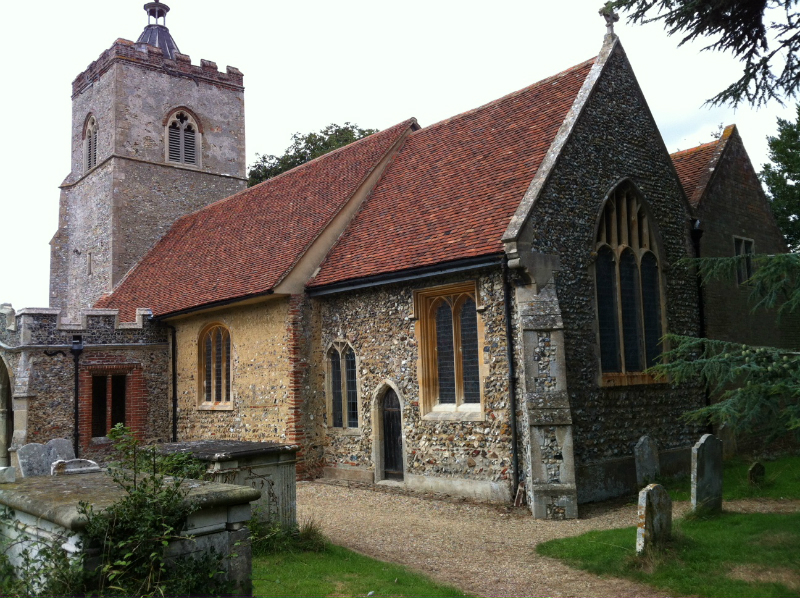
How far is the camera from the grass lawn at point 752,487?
11.4 metres

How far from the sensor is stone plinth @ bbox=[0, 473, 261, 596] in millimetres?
5395

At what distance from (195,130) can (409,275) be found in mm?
16446

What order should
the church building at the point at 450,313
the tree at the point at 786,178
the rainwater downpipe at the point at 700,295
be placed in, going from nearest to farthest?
the church building at the point at 450,313
the rainwater downpipe at the point at 700,295
the tree at the point at 786,178

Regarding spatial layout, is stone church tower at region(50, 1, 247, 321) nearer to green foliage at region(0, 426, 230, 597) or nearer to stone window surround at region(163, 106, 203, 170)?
stone window surround at region(163, 106, 203, 170)

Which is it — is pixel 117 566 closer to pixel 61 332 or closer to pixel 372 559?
pixel 372 559

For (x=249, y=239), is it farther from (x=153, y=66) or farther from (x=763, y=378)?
(x=763, y=378)

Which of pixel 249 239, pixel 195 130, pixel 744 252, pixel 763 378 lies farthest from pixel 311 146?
pixel 763 378

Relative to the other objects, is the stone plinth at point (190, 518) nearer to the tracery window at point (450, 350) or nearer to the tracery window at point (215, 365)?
the tracery window at point (450, 350)

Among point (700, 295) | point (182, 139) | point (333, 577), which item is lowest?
point (333, 577)

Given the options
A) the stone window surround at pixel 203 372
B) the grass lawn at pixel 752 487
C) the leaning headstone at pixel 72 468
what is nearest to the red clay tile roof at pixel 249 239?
the stone window surround at pixel 203 372

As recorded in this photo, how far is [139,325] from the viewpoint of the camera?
18.5 m

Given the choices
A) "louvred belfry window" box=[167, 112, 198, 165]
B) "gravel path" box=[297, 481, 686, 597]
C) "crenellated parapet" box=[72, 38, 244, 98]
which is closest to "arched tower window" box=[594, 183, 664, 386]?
"gravel path" box=[297, 481, 686, 597]

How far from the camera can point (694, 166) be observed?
636 inches

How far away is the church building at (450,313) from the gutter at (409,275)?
53mm
